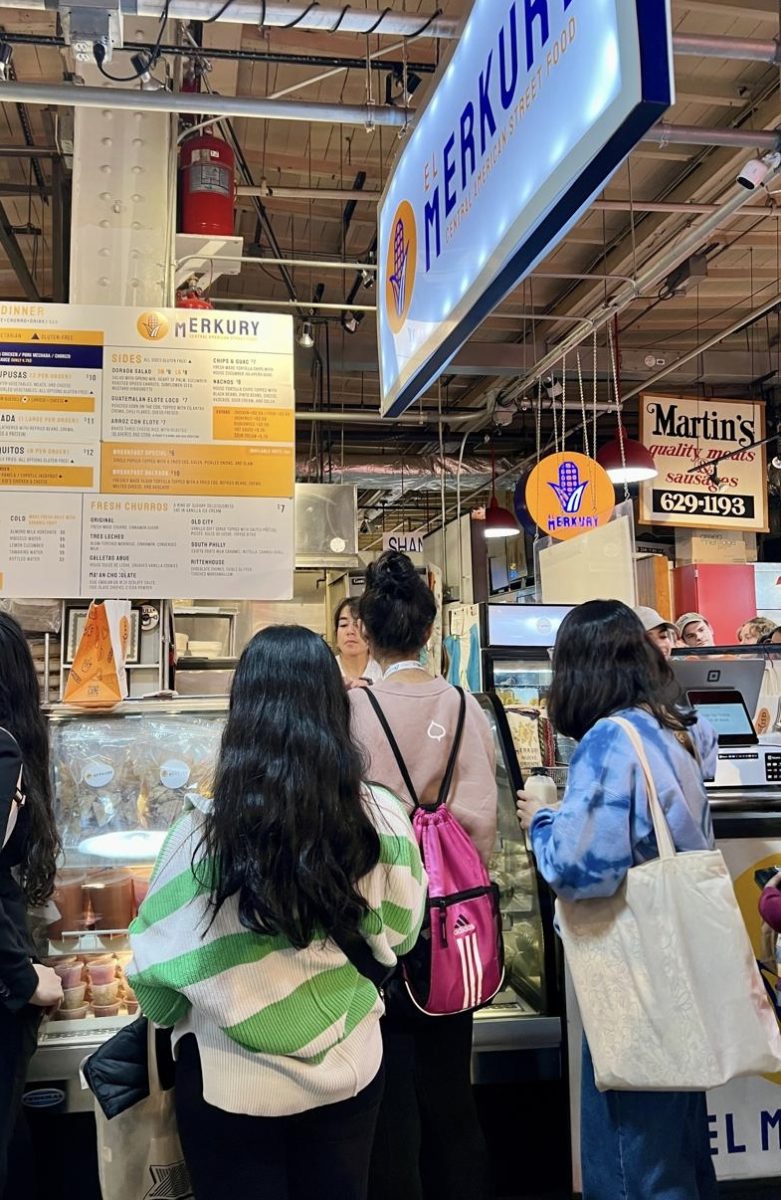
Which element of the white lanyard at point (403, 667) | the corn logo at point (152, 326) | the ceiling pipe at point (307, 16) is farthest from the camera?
the corn logo at point (152, 326)

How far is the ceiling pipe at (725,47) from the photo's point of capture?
4.01 m

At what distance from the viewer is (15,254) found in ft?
23.2

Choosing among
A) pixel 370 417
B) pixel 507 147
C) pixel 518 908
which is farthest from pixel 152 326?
pixel 370 417

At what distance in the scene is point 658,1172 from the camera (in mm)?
2107

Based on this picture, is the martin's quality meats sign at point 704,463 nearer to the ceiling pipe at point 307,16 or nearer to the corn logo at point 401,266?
the ceiling pipe at point 307,16

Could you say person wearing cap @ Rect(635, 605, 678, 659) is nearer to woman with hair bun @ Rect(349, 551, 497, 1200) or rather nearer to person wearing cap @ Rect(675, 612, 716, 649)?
person wearing cap @ Rect(675, 612, 716, 649)

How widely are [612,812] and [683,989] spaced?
424 mm

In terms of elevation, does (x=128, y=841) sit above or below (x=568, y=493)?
below

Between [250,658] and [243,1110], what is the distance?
78cm

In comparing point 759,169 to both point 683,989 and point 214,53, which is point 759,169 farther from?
point 683,989

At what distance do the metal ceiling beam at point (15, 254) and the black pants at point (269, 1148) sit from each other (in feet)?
21.8

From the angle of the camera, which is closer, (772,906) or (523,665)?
(772,906)

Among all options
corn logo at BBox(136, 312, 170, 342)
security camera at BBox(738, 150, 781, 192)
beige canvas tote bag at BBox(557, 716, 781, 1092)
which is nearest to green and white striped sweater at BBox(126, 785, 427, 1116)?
beige canvas tote bag at BBox(557, 716, 781, 1092)

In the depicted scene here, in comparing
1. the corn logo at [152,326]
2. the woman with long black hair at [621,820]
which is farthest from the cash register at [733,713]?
the corn logo at [152,326]
